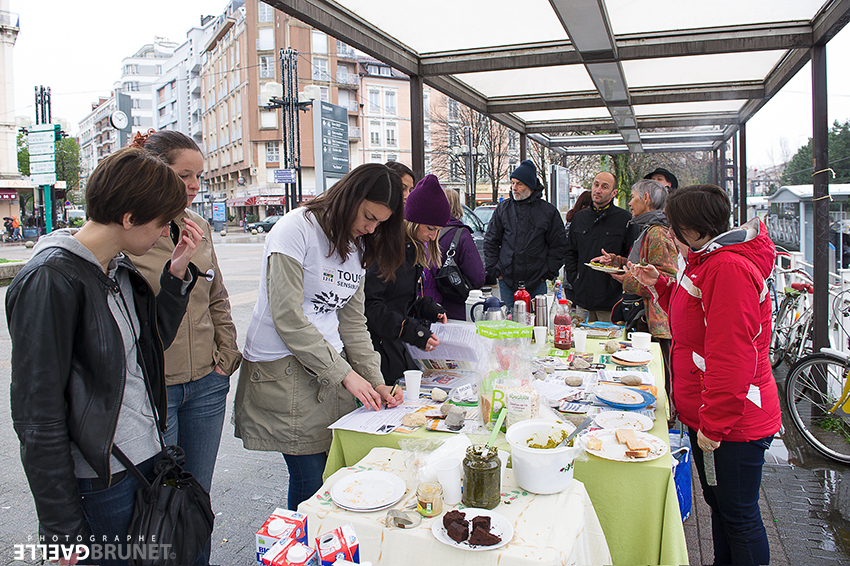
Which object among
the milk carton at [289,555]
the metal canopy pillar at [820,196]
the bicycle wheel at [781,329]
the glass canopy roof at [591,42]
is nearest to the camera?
the milk carton at [289,555]

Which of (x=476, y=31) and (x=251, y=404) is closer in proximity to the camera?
(x=251, y=404)

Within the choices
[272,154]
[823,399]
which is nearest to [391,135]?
[272,154]

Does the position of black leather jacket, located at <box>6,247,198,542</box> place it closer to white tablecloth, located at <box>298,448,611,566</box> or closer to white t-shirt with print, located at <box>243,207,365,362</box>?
white tablecloth, located at <box>298,448,611,566</box>

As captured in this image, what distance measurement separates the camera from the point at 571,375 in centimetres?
286

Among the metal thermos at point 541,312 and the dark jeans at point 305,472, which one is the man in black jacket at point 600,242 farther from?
the dark jeans at point 305,472

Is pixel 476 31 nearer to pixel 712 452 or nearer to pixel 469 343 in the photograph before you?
pixel 469 343

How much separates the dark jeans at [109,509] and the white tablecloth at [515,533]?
1.63 feet

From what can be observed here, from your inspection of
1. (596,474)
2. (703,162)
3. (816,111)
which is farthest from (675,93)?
(703,162)

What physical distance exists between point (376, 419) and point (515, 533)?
3.12 feet

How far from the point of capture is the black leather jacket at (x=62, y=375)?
1347 mm

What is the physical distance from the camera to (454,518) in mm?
1496

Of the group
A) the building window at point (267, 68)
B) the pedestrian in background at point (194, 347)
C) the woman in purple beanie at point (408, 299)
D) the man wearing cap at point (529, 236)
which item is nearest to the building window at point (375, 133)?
the building window at point (267, 68)

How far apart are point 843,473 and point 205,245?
14.4 ft

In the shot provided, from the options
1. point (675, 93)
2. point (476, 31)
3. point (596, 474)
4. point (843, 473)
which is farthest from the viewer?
point (675, 93)
